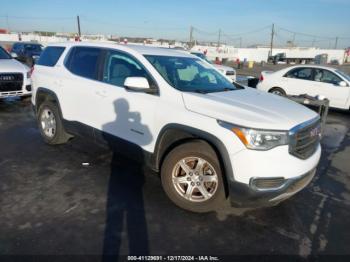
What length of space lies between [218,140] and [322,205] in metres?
1.82

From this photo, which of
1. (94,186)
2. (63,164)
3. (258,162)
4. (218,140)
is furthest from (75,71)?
(258,162)

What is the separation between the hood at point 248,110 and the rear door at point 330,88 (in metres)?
7.03

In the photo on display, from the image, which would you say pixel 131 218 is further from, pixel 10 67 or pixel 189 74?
pixel 10 67

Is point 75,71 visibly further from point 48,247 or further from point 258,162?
point 258,162

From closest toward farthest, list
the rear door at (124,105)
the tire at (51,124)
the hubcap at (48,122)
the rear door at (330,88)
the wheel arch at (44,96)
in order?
the rear door at (124,105), the wheel arch at (44,96), the tire at (51,124), the hubcap at (48,122), the rear door at (330,88)

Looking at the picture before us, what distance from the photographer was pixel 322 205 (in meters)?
4.00

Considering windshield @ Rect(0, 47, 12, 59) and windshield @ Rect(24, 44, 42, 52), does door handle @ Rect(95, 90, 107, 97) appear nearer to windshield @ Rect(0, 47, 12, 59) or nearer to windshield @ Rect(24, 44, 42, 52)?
windshield @ Rect(0, 47, 12, 59)

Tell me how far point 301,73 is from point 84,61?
8183 millimetres

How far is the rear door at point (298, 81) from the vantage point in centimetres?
1048

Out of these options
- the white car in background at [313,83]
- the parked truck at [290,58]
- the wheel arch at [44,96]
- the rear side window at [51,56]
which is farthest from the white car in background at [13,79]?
the parked truck at [290,58]

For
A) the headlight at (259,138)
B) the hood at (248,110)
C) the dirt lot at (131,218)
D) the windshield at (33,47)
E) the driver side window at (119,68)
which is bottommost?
the dirt lot at (131,218)

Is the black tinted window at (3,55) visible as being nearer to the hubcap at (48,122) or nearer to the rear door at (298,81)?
the hubcap at (48,122)

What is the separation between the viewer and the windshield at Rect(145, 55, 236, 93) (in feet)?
13.2

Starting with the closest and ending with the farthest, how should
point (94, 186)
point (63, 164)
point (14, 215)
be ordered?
point (14, 215) < point (94, 186) < point (63, 164)
